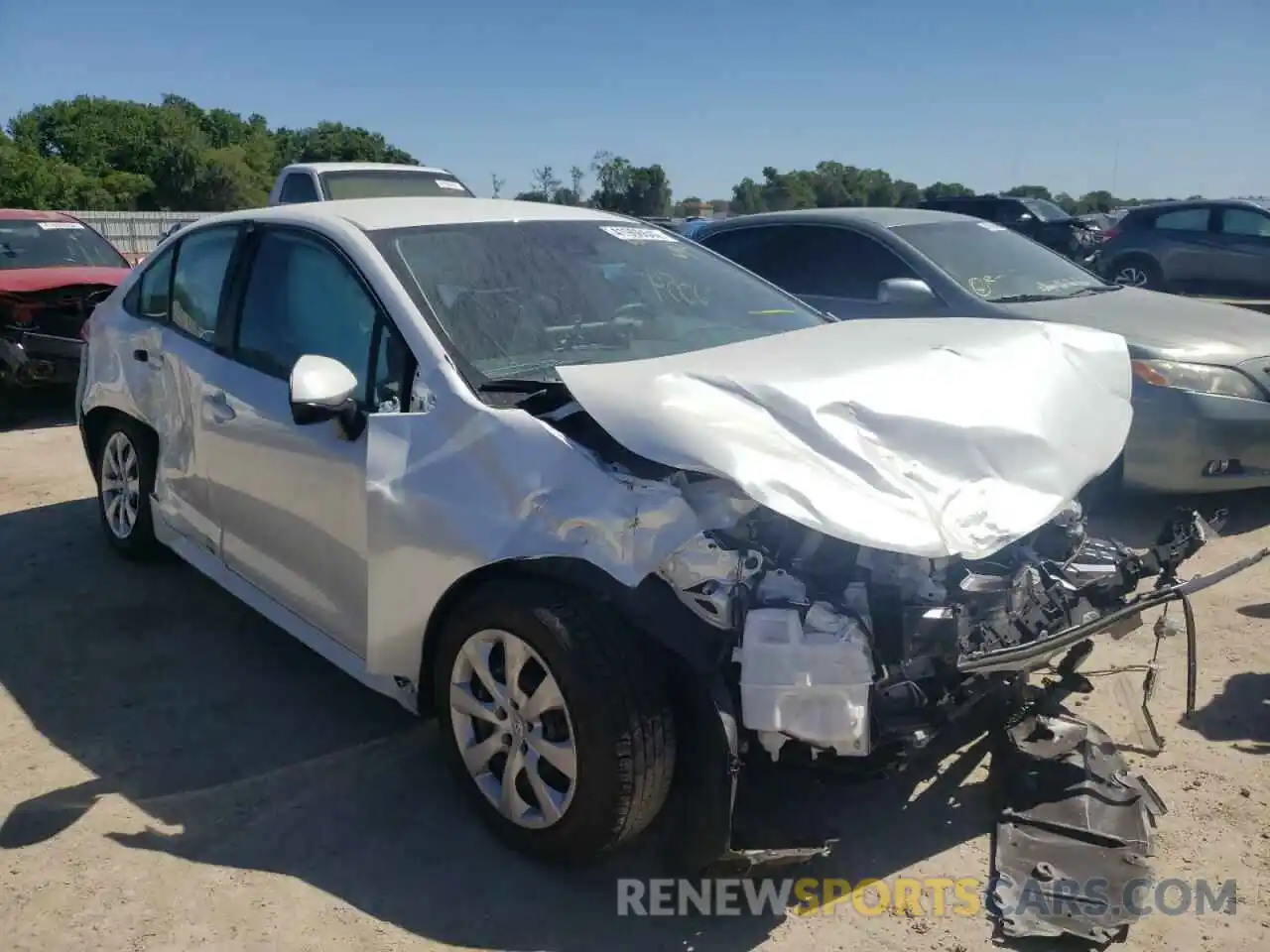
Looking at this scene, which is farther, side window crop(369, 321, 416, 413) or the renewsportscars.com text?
side window crop(369, 321, 416, 413)

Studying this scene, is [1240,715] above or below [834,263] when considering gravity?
below

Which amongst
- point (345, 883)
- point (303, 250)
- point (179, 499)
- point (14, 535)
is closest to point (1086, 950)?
point (345, 883)

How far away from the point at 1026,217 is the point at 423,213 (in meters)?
18.0

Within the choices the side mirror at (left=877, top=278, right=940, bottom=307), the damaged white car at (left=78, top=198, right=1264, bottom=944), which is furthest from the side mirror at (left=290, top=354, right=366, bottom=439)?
the side mirror at (left=877, top=278, right=940, bottom=307)

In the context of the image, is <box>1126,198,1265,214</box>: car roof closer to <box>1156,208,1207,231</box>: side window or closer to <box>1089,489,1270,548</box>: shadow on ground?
<box>1156,208,1207,231</box>: side window

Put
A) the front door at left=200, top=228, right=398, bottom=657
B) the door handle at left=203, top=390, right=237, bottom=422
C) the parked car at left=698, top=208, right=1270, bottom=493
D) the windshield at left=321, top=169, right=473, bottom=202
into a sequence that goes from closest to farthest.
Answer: the front door at left=200, top=228, right=398, bottom=657 < the door handle at left=203, top=390, right=237, bottom=422 < the parked car at left=698, top=208, right=1270, bottom=493 < the windshield at left=321, top=169, right=473, bottom=202

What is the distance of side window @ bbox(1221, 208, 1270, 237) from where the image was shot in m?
15.3

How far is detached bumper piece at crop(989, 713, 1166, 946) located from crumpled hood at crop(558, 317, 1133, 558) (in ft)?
2.71

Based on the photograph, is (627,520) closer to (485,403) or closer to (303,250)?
(485,403)

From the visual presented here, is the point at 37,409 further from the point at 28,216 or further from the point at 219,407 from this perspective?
the point at 219,407

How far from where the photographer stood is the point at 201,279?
14.8 ft

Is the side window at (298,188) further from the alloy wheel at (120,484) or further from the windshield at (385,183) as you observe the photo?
the alloy wheel at (120,484)

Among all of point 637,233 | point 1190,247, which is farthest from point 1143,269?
point 637,233

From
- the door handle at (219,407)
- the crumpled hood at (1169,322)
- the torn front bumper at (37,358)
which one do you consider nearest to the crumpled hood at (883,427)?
the door handle at (219,407)
